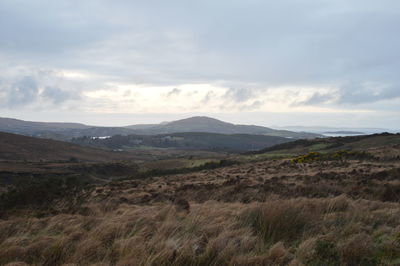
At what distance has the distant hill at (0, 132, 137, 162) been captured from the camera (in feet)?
283

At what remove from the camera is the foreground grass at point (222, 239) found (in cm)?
361

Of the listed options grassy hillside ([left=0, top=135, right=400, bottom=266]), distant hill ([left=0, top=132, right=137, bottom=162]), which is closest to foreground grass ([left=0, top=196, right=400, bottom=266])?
grassy hillside ([left=0, top=135, right=400, bottom=266])

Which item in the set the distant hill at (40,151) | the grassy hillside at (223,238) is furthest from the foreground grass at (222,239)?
the distant hill at (40,151)

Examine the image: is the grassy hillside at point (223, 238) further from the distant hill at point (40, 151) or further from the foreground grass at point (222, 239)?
the distant hill at point (40, 151)

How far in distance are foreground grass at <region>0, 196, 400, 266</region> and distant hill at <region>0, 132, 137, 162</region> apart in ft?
286

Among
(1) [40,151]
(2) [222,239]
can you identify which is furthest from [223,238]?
(1) [40,151]

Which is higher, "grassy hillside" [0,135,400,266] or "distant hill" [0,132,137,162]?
"grassy hillside" [0,135,400,266]

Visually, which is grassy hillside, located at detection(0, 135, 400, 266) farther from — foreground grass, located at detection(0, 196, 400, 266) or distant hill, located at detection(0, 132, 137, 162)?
distant hill, located at detection(0, 132, 137, 162)

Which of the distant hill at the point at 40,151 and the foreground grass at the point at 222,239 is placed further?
the distant hill at the point at 40,151

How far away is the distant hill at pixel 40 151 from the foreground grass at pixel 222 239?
87.1 metres

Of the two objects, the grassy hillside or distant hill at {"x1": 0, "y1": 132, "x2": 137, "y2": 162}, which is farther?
distant hill at {"x1": 0, "y1": 132, "x2": 137, "y2": 162}

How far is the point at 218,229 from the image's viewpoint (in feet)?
15.3

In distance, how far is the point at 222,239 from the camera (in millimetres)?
3996

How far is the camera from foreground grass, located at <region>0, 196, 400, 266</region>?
3.61 m
